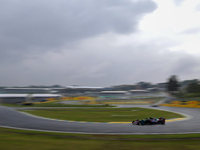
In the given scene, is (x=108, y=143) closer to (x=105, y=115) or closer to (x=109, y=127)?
(x=109, y=127)

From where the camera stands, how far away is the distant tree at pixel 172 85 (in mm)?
97750

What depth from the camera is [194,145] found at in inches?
428

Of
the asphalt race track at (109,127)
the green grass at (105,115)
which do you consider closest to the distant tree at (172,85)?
the green grass at (105,115)

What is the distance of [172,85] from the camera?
98625 mm

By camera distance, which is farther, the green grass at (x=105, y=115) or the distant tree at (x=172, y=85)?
the distant tree at (x=172, y=85)

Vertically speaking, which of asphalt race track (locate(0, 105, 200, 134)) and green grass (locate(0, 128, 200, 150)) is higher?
asphalt race track (locate(0, 105, 200, 134))

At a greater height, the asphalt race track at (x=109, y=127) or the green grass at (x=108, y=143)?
the asphalt race track at (x=109, y=127)

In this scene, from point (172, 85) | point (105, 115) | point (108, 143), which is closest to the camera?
point (108, 143)

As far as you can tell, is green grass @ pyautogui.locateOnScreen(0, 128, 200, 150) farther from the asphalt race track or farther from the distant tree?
the distant tree

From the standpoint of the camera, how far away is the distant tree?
97750mm

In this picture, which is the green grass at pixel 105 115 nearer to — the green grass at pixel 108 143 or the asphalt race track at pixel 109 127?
the asphalt race track at pixel 109 127

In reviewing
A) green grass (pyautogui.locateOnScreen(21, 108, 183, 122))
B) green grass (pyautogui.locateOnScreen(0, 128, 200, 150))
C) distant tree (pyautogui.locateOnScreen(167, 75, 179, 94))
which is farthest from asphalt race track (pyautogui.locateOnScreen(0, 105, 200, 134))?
distant tree (pyautogui.locateOnScreen(167, 75, 179, 94))

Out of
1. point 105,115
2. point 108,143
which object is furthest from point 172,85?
point 108,143

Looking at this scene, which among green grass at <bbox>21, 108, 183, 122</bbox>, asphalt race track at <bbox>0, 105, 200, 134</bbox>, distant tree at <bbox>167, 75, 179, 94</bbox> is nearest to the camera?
asphalt race track at <bbox>0, 105, 200, 134</bbox>
